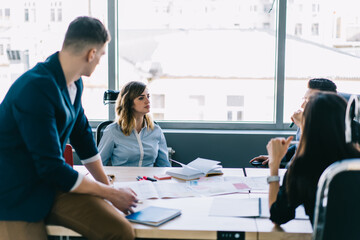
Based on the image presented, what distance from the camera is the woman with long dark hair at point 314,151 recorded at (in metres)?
1.51

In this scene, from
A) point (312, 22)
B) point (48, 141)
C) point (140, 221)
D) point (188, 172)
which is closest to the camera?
point (48, 141)

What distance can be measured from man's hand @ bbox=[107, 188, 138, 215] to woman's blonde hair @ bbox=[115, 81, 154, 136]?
4.62 ft

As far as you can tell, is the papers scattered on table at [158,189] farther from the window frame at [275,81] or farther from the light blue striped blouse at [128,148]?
the window frame at [275,81]

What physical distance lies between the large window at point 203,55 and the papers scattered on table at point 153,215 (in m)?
2.39

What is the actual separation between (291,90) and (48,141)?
3001mm

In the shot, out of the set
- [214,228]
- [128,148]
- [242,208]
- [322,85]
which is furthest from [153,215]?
[322,85]

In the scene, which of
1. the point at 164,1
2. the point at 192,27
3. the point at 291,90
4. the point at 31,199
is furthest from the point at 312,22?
the point at 31,199

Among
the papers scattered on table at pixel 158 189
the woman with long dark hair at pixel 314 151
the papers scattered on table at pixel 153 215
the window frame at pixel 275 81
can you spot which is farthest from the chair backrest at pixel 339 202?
the window frame at pixel 275 81

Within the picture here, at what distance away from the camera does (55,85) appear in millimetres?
1545

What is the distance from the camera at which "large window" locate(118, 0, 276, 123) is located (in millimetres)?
4062

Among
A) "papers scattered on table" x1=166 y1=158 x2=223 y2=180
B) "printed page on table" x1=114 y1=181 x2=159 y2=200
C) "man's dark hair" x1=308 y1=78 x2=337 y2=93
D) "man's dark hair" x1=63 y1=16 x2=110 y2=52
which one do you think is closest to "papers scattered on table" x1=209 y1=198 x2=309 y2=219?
"printed page on table" x1=114 y1=181 x2=159 y2=200

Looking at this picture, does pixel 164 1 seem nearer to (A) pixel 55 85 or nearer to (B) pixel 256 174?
(B) pixel 256 174

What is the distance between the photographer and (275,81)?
13.3 ft

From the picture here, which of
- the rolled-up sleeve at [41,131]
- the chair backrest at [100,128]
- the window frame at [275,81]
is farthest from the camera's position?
the window frame at [275,81]
